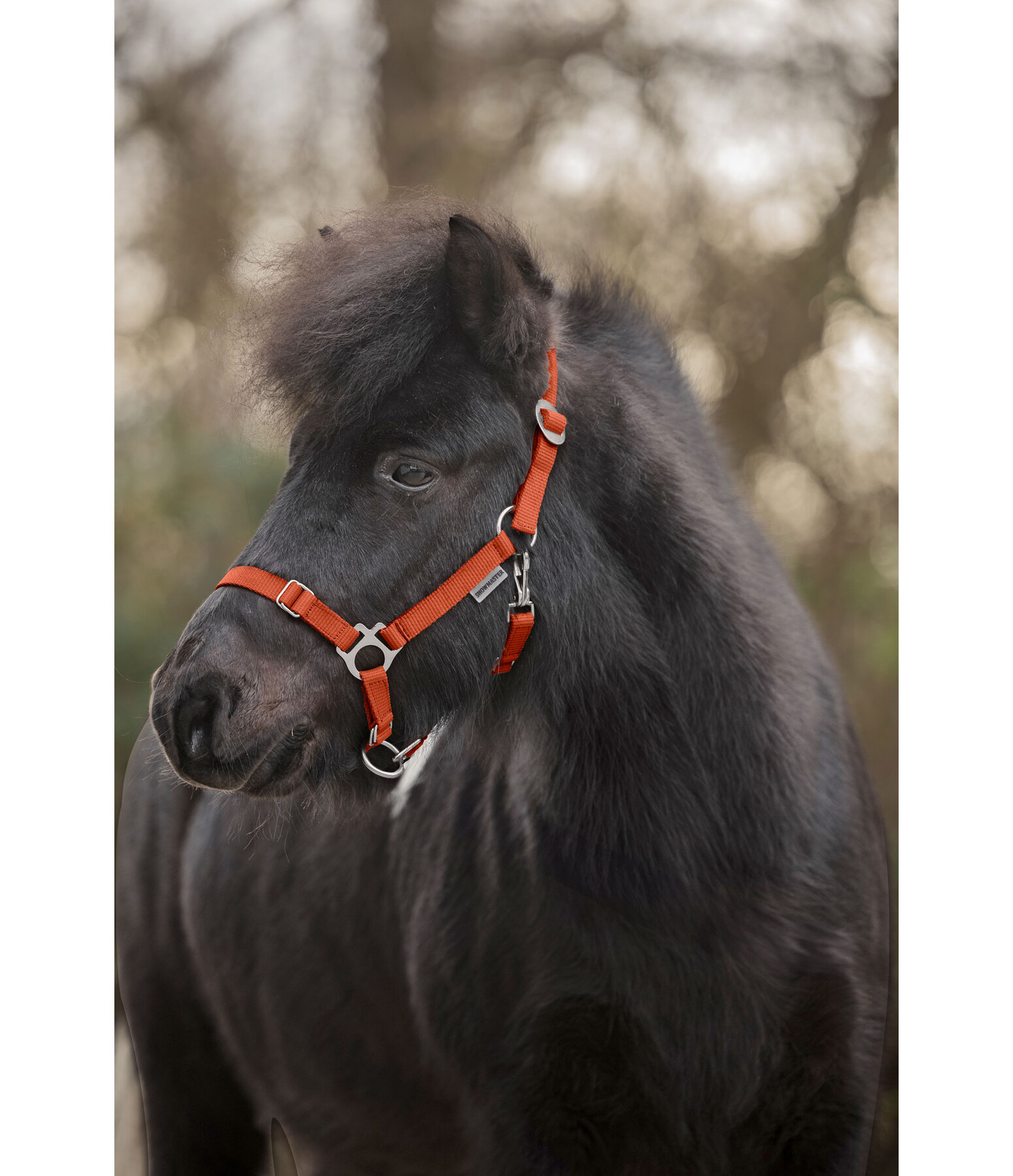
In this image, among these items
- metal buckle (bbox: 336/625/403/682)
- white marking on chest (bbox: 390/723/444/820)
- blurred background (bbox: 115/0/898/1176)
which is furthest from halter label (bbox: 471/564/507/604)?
blurred background (bbox: 115/0/898/1176)

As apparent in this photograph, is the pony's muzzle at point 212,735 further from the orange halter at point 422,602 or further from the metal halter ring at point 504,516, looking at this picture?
the metal halter ring at point 504,516

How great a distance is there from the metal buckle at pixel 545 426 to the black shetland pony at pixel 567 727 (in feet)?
0.05

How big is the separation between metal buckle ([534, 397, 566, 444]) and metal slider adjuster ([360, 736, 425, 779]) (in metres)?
0.49

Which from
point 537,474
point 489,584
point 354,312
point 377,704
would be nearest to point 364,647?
point 377,704

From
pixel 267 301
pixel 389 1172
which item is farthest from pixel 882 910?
pixel 267 301

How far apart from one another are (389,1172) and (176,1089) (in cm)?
66

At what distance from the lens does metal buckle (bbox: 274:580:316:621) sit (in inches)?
48.4

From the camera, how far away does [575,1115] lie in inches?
54.6

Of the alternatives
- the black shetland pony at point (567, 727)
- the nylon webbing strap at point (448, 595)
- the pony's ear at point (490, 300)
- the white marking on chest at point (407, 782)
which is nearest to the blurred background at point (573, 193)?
the black shetland pony at point (567, 727)

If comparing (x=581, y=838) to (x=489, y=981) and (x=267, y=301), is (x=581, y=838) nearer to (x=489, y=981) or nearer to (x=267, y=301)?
(x=489, y=981)

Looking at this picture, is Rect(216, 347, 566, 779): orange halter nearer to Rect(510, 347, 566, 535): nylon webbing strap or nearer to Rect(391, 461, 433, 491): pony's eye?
Rect(510, 347, 566, 535): nylon webbing strap

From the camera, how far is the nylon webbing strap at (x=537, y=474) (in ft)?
4.38

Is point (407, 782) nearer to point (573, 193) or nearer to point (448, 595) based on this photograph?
point (448, 595)

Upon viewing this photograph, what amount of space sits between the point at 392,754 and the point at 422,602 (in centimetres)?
27
